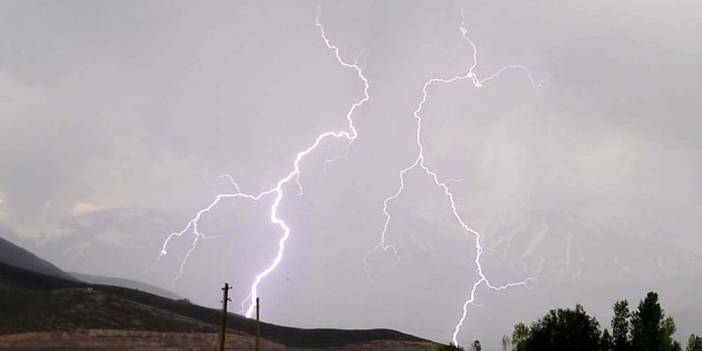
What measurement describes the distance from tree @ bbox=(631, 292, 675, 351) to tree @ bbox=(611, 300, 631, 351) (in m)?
0.63

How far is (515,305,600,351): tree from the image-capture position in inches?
2169

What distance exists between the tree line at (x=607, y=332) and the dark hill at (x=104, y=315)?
63721mm

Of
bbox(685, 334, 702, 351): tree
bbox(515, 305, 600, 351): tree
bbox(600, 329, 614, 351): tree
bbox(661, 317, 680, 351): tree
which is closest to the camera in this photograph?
bbox(515, 305, 600, 351): tree

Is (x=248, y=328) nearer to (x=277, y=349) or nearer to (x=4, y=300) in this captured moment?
(x=277, y=349)

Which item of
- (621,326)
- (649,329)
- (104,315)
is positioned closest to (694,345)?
(649,329)

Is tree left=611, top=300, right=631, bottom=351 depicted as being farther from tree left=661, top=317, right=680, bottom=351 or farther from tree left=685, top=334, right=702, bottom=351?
tree left=685, top=334, right=702, bottom=351

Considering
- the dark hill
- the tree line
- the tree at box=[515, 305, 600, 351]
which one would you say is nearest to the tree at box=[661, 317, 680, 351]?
the tree line

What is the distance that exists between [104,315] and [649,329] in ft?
248

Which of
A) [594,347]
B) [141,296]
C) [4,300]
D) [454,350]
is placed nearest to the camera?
[594,347]

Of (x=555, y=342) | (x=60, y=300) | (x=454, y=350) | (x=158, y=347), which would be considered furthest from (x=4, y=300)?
(x=555, y=342)

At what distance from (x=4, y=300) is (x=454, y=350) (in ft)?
237

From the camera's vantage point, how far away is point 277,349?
3971 inches

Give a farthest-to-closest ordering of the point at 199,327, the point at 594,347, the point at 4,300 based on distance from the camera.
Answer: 1. the point at 199,327
2. the point at 4,300
3. the point at 594,347

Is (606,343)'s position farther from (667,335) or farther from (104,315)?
(104,315)
